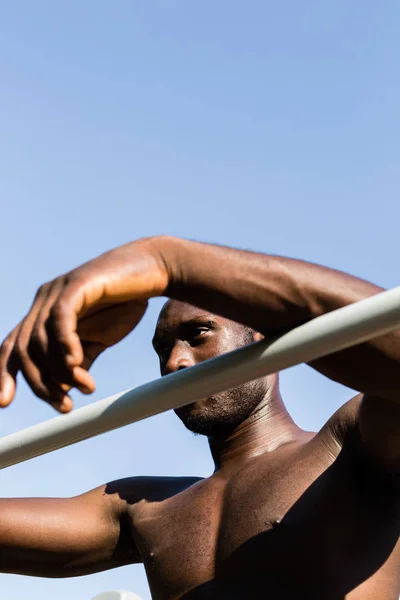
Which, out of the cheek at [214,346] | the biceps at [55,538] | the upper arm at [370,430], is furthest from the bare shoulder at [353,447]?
the biceps at [55,538]

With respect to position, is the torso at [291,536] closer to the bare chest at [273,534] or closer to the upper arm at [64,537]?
the bare chest at [273,534]

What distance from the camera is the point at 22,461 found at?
2.28 metres

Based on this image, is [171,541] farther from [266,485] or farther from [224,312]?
[224,312]

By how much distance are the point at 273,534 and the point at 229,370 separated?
1.21 meters

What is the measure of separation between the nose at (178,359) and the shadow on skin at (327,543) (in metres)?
0.73

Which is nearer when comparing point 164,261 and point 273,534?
point 164,261

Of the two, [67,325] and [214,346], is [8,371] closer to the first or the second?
[67,325]

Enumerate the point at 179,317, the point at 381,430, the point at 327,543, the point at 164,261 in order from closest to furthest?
1. the point at 164,261
2. the point at 381,430
3. the point at 327,543
4. the point at 179,317

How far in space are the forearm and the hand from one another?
0.20ft

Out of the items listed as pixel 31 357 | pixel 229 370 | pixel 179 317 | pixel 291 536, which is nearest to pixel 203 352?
pixel 179 317

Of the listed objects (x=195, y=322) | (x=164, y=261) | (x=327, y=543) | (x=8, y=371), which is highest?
(x=164, y=261)

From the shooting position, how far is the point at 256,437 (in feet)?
11.4

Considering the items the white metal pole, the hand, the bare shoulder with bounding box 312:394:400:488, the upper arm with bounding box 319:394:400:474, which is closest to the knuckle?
the hand

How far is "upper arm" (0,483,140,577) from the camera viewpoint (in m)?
3.55
